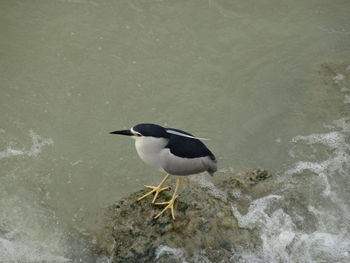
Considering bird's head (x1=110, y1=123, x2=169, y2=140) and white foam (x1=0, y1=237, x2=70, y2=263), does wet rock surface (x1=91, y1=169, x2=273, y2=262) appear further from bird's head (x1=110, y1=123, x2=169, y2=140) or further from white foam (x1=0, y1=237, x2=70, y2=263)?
bird's head (x1=110, y1=123, x2=169, y2=140)

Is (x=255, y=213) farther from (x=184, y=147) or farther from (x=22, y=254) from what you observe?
(x=22, y=254)

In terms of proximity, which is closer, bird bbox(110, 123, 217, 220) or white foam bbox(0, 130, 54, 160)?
bird bbox(110, 123, 217, 220)

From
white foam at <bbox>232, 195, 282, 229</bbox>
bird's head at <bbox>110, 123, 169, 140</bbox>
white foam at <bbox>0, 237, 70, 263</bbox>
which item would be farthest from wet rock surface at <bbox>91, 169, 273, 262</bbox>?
bird's head at <bbox>110, 123, 169, 140</bbox>

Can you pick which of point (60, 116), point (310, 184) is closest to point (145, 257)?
point (310, 184)

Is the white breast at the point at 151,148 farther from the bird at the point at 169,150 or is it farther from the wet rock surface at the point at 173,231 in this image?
the wet rock surface at the point at 173,231

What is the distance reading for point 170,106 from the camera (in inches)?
250

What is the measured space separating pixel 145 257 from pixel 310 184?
2.29m

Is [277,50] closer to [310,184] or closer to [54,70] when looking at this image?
[310,184]

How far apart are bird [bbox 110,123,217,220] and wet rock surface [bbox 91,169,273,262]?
0.14 meters

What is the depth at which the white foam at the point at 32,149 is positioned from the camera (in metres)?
5.56

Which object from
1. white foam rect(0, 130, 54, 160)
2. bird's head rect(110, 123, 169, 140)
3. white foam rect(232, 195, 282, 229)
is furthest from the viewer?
white foam rect(0, 130, 54, 160)

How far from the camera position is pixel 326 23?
786 centimetres

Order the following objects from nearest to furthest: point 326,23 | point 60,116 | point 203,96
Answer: point 60,116, point 203,96, point 326,23

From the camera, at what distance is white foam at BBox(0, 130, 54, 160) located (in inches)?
219
